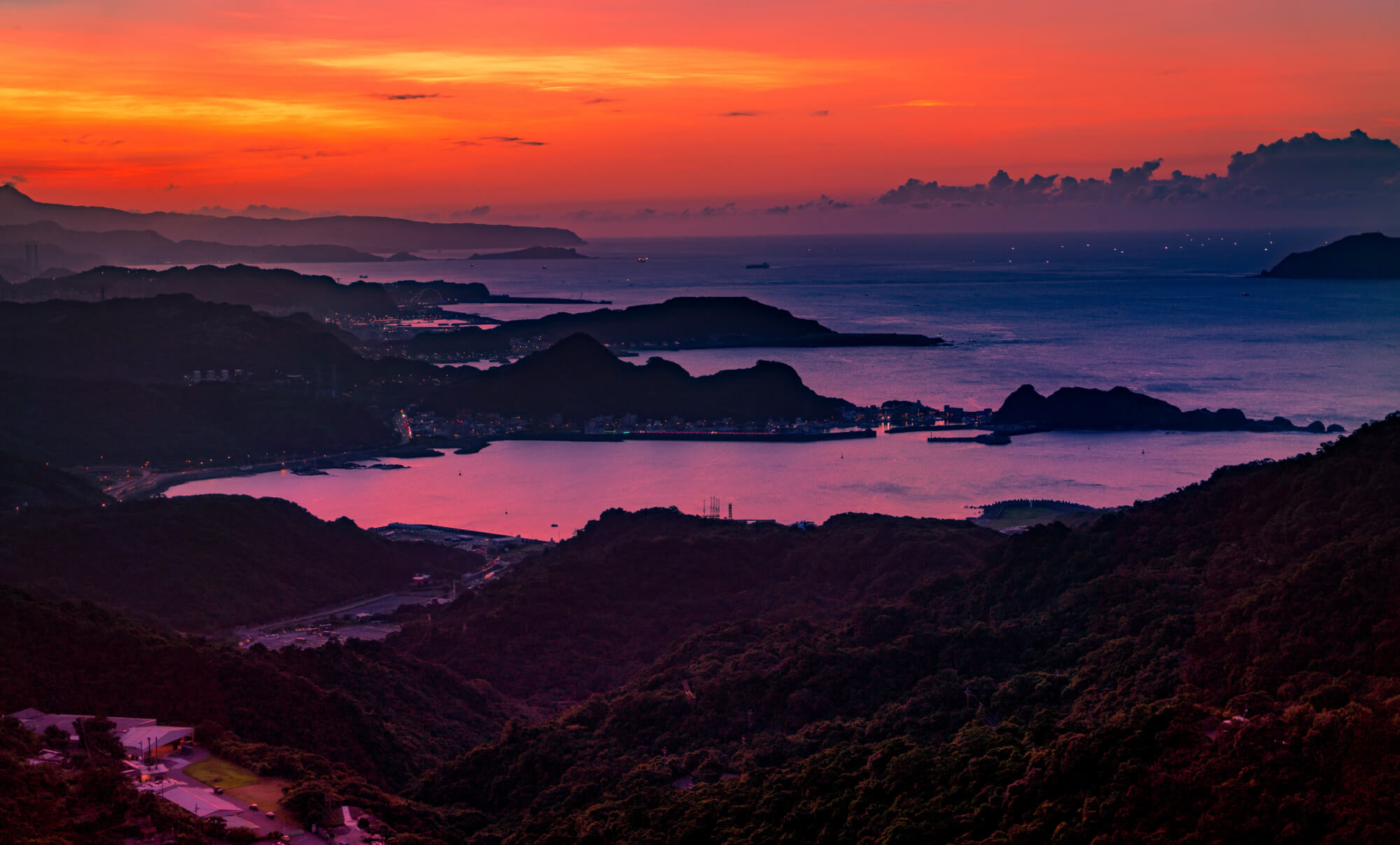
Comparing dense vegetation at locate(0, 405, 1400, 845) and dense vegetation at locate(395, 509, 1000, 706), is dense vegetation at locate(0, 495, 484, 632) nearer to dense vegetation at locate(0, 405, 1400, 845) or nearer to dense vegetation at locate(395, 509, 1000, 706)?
dense vegetation at locate(395, 509, 1000, 706)

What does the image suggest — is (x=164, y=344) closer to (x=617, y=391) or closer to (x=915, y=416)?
(x=617, y=391)

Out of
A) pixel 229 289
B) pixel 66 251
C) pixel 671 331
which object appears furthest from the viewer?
pixel 66 251

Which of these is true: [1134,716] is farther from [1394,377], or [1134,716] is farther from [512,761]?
[1394,377]

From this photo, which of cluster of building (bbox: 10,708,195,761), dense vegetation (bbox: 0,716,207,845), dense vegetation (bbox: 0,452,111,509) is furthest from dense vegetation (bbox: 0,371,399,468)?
dense vegetation (bbox: 0,716,207,845)

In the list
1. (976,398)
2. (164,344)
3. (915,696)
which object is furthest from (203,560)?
(976,398)

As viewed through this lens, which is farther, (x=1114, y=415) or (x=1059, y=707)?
(x=1114, y=415)

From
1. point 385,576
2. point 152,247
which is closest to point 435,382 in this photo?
point 385,576

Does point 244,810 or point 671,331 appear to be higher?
point 671,331
